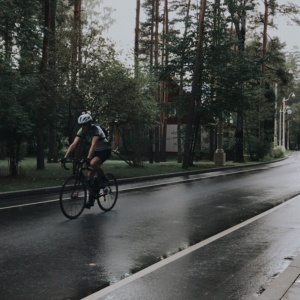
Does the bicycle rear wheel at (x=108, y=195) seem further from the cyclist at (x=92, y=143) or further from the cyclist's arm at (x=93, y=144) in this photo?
the cyclist's arm at (x=93, y=144)

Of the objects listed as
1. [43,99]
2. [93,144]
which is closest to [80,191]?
[93,144]

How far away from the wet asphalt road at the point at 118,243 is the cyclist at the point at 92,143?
1.11m

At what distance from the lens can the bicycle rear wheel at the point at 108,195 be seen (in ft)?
32.8

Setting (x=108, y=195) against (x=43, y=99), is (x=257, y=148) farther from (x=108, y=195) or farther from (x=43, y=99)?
(x=108, y=195)

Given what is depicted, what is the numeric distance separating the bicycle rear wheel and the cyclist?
0.41 meters

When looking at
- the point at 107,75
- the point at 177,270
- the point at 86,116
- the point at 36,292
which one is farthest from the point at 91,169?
the point at 107,75

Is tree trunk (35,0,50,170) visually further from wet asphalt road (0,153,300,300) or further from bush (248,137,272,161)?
bush (248,137,272,161)

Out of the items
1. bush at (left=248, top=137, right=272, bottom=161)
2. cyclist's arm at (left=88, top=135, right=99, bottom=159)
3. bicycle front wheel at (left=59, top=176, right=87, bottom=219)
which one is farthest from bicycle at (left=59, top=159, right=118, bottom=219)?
bush at (left=248, top=137, right=272, bottom=161)

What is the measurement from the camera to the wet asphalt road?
16.5 ft

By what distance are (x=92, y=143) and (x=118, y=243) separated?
8.63 ft

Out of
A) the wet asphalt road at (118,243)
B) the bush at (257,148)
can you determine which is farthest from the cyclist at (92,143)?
the bush at (257,148)

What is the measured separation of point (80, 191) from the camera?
9.28m

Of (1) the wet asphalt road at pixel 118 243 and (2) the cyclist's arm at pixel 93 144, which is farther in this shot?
(2) the cyclist's arm at pixel 93 144

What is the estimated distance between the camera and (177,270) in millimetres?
5559
